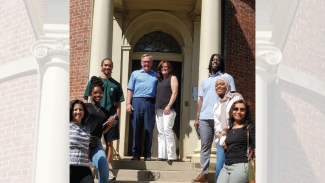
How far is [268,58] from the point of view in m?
3.38

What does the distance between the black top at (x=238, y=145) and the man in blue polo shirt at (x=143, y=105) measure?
2.72 m

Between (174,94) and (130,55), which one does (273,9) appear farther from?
(130,55)

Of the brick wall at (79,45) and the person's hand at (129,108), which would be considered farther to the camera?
the brick wall at (79,45)

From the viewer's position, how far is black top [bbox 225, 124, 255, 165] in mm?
4961

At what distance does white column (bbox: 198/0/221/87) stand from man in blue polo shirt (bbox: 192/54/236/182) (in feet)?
6.86

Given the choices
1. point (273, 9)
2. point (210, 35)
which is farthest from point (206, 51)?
point (273, 9)

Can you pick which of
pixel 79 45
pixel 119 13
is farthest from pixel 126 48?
pixel 79 45

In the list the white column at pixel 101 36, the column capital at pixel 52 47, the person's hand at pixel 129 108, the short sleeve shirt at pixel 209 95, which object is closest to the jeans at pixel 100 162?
the short sleeve shirt at pixel 209 95

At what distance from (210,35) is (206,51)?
336 mm

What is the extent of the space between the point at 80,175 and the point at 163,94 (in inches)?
126

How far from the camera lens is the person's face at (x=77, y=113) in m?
5.09

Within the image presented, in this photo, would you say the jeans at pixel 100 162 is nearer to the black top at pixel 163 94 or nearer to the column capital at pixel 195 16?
the black top at pixel 163 94

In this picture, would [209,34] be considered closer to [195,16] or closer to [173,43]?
[195,16]

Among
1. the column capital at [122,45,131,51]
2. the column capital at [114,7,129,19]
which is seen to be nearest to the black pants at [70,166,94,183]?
the column capital at [122,45,131,51]
